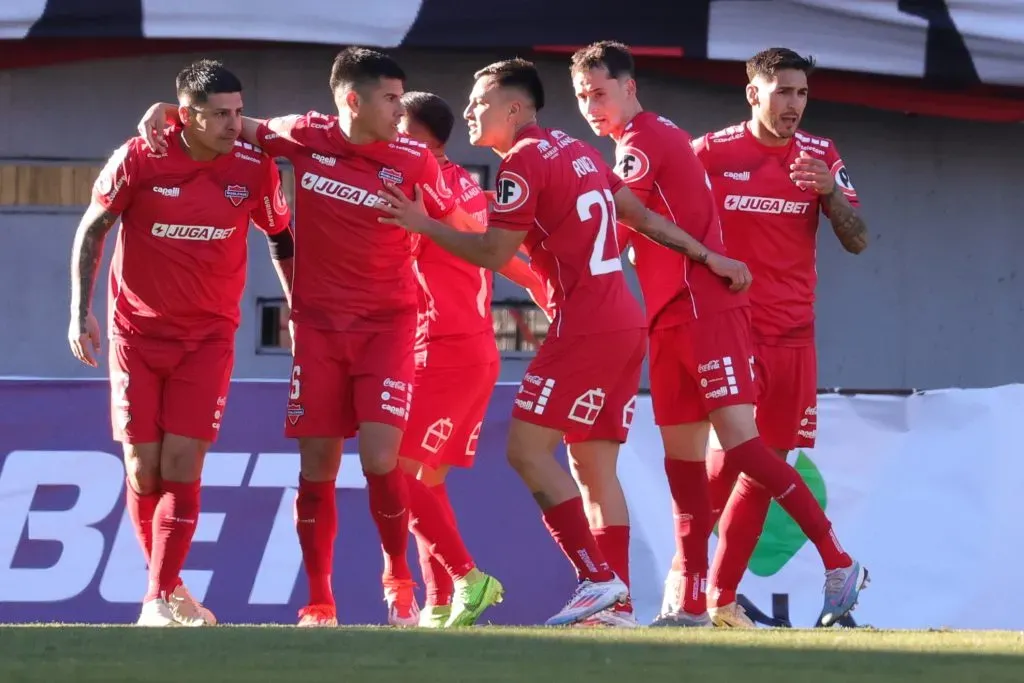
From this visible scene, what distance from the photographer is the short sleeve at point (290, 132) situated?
7.00 metres

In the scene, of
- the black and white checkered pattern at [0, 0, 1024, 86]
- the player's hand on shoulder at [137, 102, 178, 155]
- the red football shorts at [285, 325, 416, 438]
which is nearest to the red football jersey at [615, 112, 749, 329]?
the red football shorts at [285, 325, 416, 438]

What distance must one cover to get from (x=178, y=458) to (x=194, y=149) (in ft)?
4.15

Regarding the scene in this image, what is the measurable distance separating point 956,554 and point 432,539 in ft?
9.80

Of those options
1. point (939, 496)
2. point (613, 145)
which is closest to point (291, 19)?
point (613, 145)

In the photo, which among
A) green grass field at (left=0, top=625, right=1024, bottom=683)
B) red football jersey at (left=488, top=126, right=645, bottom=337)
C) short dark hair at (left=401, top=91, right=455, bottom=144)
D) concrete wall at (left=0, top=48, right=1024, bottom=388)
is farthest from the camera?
concrete wall at (left=0, top=48, right=1024, bottom=388)

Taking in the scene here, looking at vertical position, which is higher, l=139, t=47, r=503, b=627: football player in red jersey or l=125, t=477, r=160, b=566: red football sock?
l=139, t=47, r=503, b=627: football player in red jersey

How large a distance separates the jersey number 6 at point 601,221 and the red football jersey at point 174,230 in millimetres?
1452

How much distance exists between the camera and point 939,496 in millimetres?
8875

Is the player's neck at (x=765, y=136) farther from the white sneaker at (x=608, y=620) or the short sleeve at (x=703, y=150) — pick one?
the white sneaker at (x=608, y=620)

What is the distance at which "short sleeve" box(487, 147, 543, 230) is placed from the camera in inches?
254

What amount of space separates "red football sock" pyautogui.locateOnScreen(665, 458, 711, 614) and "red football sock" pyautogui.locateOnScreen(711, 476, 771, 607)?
0.51 ft

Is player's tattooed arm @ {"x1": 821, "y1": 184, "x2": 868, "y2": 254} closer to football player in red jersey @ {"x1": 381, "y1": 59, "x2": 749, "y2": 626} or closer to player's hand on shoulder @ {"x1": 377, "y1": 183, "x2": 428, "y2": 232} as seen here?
football player in red jersey @ {"x1": 381, "y1": 59, "x2": 749, "y2": 626}

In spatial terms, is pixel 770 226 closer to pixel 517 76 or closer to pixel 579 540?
pixel 517 76

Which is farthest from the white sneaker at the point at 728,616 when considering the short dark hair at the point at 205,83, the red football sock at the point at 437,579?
the short dark hair at the point at 205,83
